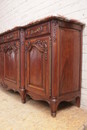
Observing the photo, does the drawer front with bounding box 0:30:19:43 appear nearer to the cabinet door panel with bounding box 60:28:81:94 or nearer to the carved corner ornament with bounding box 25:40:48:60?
the carved corner ornament with bounding box 25:40:48:60

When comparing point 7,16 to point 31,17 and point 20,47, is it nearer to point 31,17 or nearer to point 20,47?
point 31,17

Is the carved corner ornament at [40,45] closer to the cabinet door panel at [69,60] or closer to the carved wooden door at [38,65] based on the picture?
the carved wooden door at [38,65]

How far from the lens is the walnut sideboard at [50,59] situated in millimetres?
1234

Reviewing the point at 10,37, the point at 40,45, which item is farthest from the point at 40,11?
the point at 40,45

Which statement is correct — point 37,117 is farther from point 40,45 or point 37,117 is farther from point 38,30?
point 38,30

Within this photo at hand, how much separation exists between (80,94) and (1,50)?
136 centimetres

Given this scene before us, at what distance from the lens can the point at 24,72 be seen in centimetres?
161

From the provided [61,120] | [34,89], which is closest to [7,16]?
[34,89]

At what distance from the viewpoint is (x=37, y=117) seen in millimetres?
1267

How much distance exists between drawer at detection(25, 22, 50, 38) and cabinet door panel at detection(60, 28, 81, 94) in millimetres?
144

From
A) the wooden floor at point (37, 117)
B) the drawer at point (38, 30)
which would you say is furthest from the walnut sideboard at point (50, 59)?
the wooden floor at point (37, 117)

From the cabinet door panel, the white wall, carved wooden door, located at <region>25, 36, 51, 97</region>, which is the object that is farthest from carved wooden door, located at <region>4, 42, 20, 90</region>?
the white wall

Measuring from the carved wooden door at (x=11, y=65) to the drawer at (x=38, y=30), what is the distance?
251mm

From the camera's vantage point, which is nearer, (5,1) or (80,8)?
(80,8)
